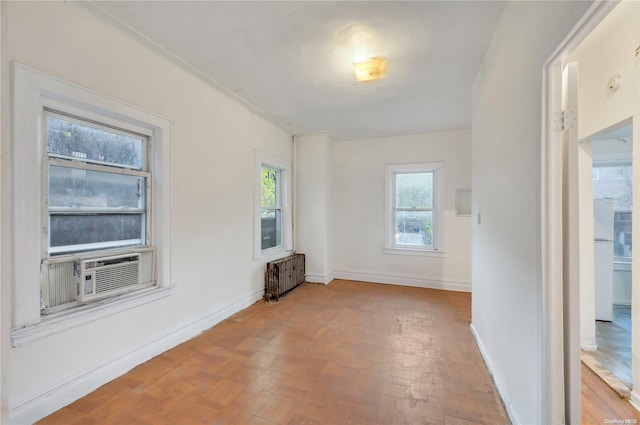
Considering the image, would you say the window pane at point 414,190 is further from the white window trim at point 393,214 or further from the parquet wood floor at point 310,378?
the parquet wood floor at point 310,378

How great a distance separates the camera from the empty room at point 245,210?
1287 millimetres

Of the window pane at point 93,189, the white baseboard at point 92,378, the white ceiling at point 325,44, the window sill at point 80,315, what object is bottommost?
the white baseboard at point 92,378

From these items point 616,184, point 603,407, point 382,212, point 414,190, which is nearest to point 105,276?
point 603,407

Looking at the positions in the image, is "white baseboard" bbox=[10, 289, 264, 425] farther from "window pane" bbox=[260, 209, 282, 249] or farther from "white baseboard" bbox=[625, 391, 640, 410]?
"white baseboard" bbox=[625, 391, 640, 410]

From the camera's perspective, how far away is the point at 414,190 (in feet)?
15.4

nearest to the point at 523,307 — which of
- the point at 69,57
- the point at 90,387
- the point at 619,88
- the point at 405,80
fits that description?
the point at 619,88

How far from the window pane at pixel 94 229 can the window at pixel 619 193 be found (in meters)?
5.36

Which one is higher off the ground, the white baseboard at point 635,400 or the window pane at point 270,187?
the window pane at point 270,187

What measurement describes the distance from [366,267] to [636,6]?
412cm

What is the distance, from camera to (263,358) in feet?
7.53

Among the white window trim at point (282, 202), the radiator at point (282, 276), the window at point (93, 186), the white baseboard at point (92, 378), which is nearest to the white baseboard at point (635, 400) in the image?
the radiator at point (282, 276)

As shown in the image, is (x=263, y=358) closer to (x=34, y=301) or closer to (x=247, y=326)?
(x=247, y=326)

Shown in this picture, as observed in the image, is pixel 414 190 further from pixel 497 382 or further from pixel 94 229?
pixel 94 229

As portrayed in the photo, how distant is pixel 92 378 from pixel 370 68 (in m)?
3.21
